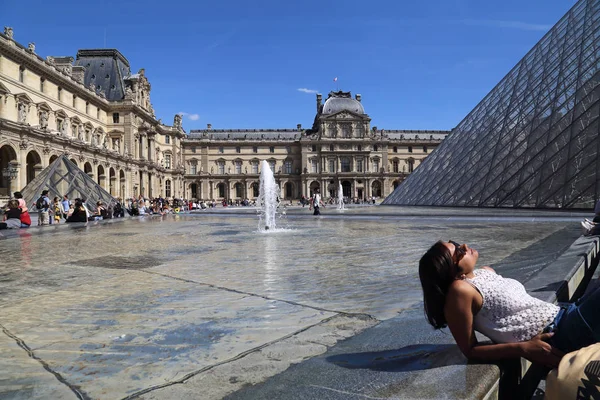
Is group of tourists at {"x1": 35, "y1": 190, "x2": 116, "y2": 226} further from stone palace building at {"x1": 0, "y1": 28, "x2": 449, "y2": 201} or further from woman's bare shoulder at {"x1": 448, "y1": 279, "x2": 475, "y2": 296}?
woman's bare shoulder at {"x1": 448, "y1": 279, "x2": 475, "y2": 296}

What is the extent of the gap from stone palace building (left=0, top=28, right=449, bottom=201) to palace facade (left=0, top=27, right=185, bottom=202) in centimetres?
10

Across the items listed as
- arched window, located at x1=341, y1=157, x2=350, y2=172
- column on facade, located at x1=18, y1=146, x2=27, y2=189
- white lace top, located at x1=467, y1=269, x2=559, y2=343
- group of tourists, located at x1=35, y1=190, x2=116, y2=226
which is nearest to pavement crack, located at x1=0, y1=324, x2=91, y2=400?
white lace top, located at x1=467, y1=269, x2=559, y2=343

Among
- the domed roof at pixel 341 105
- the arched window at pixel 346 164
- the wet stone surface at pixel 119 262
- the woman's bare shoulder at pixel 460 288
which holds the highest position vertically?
the domed roof at pixel 341 105

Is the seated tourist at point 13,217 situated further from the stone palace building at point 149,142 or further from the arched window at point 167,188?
the arched window at point 167,188

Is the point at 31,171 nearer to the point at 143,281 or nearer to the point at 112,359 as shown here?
the point at 143,281

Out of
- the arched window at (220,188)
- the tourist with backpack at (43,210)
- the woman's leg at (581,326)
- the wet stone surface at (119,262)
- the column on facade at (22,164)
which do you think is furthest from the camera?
the arched window at (220,188)

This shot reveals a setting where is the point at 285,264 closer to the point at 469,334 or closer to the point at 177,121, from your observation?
the point at 469,334

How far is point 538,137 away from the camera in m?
18.4

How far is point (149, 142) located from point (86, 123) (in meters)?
11.1

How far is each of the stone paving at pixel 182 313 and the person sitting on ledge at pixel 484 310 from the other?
2.36 feet

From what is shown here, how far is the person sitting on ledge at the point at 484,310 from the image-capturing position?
1858mm

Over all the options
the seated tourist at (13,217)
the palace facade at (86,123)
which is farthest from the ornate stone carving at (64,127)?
the seated tourist at (13,217)

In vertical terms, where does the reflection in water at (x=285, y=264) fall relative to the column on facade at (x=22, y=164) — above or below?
below

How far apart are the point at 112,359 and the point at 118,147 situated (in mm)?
47337
